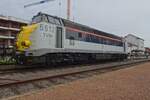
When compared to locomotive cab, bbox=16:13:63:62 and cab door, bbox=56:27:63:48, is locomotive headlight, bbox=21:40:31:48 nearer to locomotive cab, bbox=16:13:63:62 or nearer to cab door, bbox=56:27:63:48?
locomotive cab, bbox=16:13:63:62

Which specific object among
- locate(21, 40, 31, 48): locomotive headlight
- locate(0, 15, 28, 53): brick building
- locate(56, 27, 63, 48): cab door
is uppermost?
locate(0, 15, 28, 53): brick building

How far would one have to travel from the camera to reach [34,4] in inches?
2992

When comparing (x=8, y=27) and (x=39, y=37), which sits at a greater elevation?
(x=8, y=27)

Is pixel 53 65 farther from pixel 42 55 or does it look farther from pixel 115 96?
pixel 115 96

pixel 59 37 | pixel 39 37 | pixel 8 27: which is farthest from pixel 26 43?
pixel 8 27

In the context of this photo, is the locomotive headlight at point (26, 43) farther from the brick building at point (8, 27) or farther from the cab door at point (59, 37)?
the brick building at point (8, 27)

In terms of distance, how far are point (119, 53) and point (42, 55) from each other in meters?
18.9

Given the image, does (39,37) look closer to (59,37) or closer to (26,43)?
(26,43)

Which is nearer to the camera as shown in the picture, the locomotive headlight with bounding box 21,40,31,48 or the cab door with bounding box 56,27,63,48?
the locomotive headlight with bounding box 21,40,31,48

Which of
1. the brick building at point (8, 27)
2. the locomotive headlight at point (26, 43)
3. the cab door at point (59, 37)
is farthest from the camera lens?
the brick building at point (8, 27)

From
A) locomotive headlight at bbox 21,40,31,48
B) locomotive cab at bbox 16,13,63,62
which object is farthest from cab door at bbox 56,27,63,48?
locomotive headlight at bbox 21,40,31,48

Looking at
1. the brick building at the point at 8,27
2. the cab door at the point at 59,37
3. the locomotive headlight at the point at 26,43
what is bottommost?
the locomotive headlight at the point at 26,43

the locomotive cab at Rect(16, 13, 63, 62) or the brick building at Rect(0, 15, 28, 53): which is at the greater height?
the brick building at Rect(0, 15, 28, 53)

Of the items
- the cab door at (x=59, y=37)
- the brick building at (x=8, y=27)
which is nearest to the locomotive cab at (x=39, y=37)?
the cab door at (x=59, y=37)
